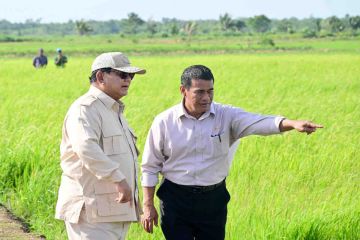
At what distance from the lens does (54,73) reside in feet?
59.1

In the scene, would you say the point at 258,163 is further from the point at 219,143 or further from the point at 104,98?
the point at 104,98

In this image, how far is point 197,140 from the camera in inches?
137

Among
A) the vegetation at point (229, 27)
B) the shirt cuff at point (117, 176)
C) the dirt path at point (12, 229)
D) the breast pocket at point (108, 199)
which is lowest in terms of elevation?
the vegetation at point (229, 27)

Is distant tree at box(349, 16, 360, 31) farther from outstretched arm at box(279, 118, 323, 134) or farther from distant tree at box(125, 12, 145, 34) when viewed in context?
outstretched arm at box(279, 118, 323, 134)

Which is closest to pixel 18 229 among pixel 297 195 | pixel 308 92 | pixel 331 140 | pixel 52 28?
pixel 297 195

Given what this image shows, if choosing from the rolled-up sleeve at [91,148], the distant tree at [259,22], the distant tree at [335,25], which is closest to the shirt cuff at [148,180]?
the rolled-up sleeve at [91,148]

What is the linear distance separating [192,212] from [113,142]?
1.68 feet

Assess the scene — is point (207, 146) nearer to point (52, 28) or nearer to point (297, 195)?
point (297, 195)

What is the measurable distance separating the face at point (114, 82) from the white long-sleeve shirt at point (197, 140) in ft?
0.86

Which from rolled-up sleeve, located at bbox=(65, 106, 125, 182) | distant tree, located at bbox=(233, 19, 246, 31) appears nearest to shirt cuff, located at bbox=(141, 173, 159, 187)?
rolled-up sleeve, located at bbox=(65, 106, 125, 182)

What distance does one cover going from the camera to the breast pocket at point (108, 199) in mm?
3295

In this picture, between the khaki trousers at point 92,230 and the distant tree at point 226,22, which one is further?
the distant tree at point 226,22

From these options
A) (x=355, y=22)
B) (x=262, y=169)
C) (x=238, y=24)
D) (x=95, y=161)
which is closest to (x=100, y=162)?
(x=95, y=161)

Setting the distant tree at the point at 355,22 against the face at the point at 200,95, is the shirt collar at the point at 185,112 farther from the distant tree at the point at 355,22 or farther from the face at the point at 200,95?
the distant tree at the point at 355,22
